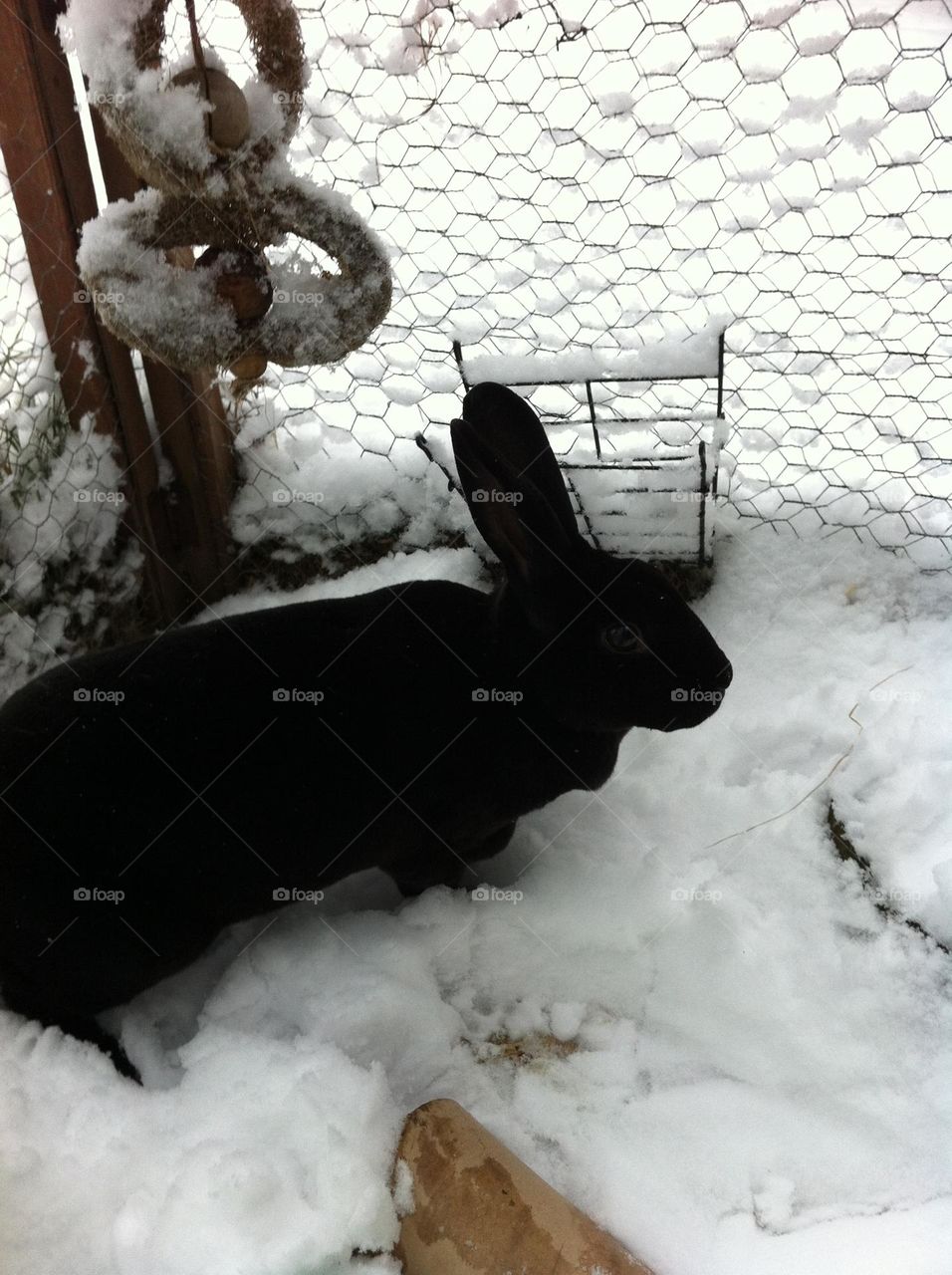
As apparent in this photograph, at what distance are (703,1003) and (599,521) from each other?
2.48ft

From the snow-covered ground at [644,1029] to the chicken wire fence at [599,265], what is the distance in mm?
248

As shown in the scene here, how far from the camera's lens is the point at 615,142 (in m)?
1.47

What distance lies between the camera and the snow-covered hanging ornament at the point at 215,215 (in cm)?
101

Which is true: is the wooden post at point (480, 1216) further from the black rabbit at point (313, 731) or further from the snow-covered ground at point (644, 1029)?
the black rabbit at point (313, 731)

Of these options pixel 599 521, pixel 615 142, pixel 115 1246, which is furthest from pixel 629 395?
pixel 115 1246

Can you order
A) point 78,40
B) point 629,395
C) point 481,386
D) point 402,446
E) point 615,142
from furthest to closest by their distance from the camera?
point 402,446 < point 629,395 < point 615,142 < point 481,386 < point 78,40

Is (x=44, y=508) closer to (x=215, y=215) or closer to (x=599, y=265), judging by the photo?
(x=215, y=215)

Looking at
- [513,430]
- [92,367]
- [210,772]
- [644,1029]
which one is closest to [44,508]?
[92,367]

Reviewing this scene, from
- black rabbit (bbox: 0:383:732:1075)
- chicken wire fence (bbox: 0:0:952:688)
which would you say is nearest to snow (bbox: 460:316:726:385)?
chicken wire fence (bbox: 0:0:952:688)

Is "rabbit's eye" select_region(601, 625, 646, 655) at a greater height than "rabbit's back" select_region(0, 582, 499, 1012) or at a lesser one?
greater

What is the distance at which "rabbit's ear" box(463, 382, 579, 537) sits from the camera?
3.86ft

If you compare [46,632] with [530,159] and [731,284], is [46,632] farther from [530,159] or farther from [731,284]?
[731,284]

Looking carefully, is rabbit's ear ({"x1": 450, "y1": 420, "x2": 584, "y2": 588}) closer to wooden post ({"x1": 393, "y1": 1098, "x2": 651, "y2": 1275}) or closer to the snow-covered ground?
the snow-covered ground

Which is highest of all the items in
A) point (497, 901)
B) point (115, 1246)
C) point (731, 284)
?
point (731, 284)
